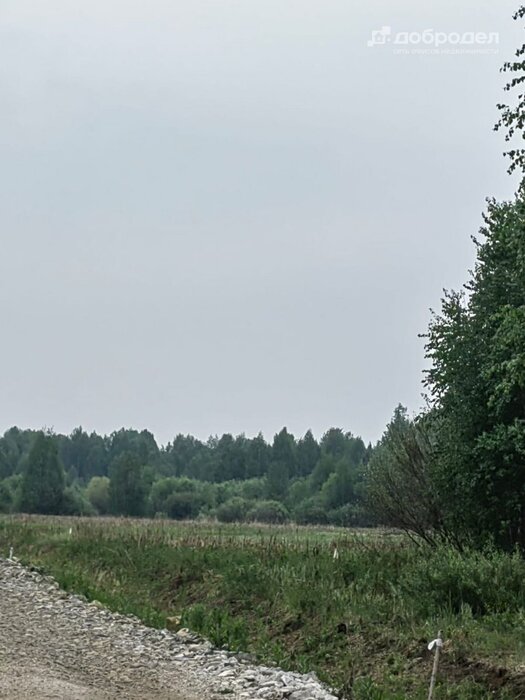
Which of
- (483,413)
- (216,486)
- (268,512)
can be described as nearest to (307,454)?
(216,486)

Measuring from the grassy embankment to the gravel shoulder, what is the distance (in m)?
0.67

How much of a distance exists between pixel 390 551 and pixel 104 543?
37.9 feet

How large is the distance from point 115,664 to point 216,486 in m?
94.1

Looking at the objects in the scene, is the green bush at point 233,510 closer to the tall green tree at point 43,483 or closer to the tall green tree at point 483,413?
the tall green tree at point 43,483

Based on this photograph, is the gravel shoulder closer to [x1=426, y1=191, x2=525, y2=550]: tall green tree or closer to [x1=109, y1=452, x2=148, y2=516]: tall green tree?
[x1=426, y1=191, x2=525, y2=550]: tall green tree

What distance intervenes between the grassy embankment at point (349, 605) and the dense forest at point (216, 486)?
135 ft

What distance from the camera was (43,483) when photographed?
91.6m

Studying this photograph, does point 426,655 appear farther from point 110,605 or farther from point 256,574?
point 110,605

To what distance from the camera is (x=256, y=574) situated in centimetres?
2044

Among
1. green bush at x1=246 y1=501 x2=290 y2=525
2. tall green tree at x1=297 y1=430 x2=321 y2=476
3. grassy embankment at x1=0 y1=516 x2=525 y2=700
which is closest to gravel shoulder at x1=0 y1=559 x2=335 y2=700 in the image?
grassy embankment at x1=0 y1=516 x2=525 y2=700

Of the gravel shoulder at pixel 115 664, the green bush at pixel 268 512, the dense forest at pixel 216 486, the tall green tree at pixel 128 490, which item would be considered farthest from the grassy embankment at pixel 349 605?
the tall green tree at pixel 128 490

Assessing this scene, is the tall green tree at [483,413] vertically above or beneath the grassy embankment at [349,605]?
above

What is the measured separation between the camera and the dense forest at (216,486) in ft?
296

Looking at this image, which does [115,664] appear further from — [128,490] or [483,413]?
[128,490]
